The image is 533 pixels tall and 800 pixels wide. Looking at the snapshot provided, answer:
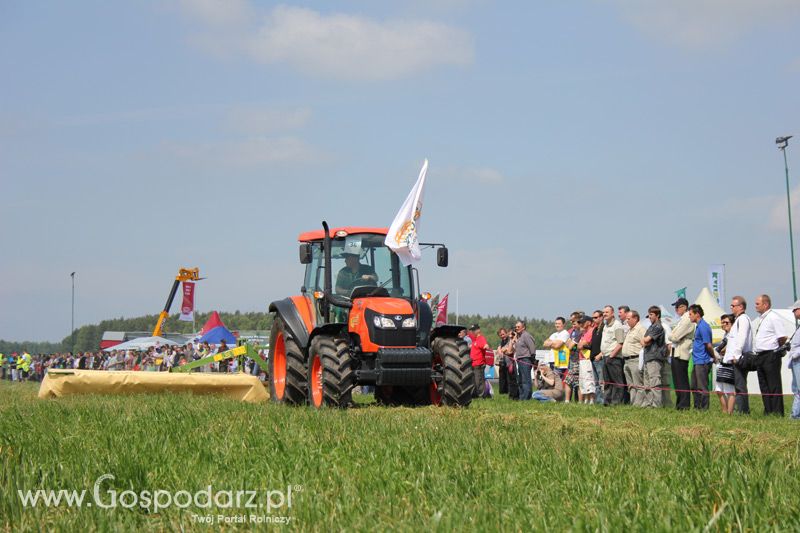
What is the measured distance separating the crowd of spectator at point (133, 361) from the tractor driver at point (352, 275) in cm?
2042

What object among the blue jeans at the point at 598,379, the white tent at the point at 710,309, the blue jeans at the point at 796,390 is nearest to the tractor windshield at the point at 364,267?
the blue jeans at the point at 796,390

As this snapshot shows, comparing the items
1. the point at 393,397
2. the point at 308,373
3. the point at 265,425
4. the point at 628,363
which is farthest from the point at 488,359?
the point at 265,425

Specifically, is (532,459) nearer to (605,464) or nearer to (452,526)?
(605,464)

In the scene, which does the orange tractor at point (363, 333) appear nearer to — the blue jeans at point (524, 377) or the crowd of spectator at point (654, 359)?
the crowd of spectator at point (654, 359)

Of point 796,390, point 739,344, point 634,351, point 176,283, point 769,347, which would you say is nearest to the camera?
point 796,390

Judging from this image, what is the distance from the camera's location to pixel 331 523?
3.93 metres

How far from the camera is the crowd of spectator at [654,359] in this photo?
554 inches

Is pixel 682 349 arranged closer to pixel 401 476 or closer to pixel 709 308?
pixel 401 476

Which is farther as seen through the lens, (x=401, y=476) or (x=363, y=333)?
(x=363, y=333)

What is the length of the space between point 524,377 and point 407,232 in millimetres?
7504

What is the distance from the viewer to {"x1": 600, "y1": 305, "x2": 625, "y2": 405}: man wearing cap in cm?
1698

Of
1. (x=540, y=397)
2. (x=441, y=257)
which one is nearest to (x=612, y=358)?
(x=540, y=397)

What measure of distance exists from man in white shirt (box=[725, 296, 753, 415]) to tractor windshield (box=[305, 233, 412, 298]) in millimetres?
5184

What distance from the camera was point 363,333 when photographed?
41.3ft
